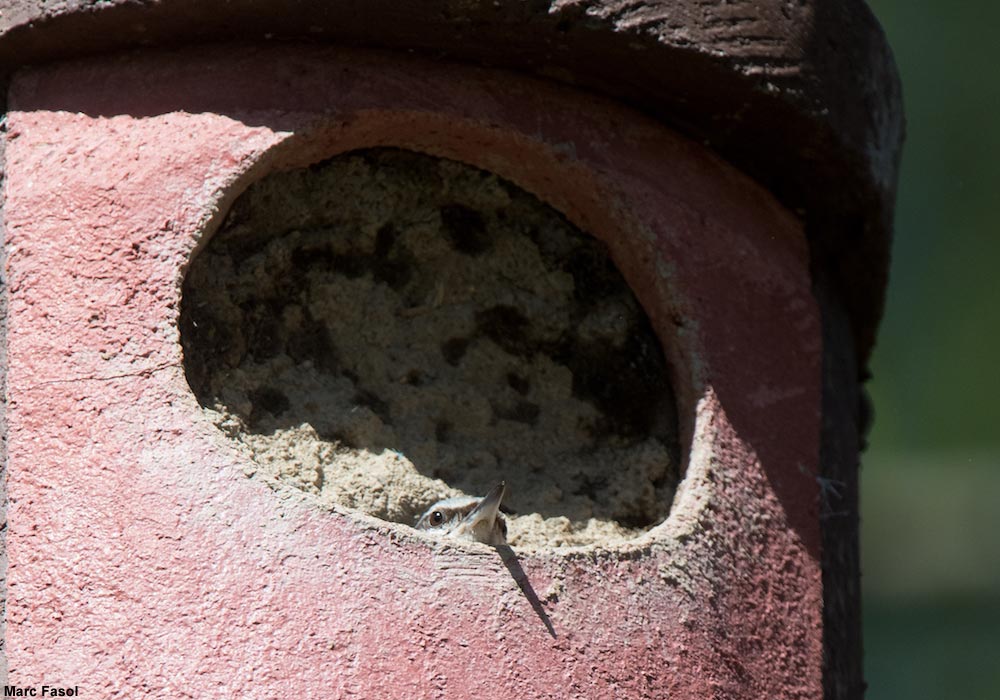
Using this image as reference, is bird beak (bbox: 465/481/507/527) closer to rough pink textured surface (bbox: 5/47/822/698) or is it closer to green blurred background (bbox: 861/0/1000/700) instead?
rough pink textured surface (bbox: 5/47/822/698)

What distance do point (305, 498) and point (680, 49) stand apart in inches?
40.3

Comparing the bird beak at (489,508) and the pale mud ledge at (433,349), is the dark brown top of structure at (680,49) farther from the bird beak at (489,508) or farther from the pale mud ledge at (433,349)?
the bird beak at (489,508)

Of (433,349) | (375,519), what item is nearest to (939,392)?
(433,349)

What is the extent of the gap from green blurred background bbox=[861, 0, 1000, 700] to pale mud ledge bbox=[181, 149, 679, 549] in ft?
20.0

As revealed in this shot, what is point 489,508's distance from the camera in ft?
9.05

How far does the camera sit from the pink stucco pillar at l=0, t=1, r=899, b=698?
2.42 metres

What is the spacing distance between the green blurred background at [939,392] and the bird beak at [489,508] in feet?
20.8

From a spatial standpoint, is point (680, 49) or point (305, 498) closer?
point (305, 498)

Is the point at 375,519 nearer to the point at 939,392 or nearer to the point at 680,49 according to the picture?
the point at 680,49

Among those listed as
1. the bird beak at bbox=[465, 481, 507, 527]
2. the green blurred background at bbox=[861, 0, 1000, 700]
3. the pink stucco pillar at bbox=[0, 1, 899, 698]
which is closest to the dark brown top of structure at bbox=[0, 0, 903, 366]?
the pink stucco pillar at bbox=[0, 1, 899, 698]

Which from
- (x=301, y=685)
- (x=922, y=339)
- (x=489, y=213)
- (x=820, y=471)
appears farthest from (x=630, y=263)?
(x=922, y=339)

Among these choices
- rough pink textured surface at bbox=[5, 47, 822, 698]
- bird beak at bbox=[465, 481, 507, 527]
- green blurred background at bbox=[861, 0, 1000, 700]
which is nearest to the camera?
rough pink textured surface at bbox=[5, 47, 822, 698]

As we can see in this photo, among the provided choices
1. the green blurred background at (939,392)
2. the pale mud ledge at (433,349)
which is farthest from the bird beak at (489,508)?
the green blurred background at (939,392)

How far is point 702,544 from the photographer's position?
274 cm
